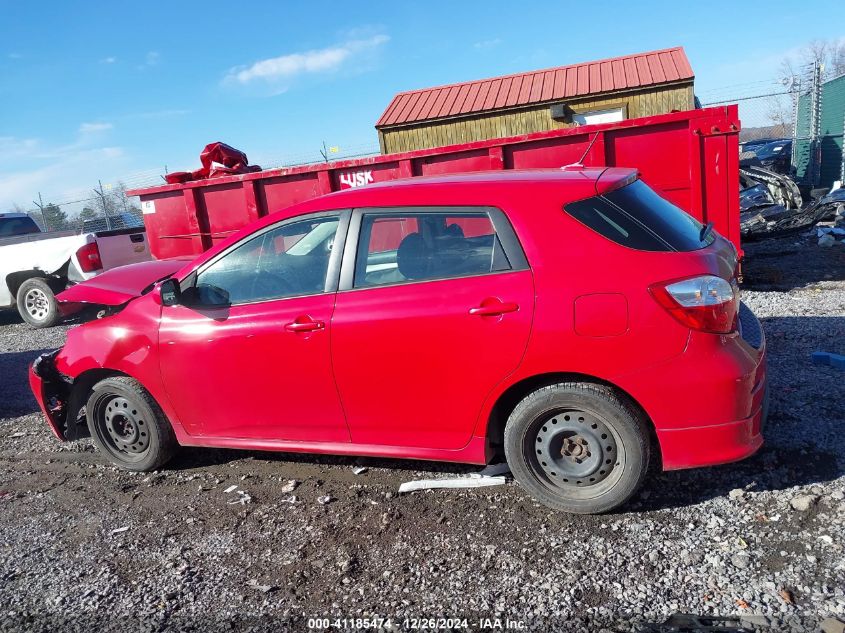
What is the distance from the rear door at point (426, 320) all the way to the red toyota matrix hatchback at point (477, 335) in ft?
0.03

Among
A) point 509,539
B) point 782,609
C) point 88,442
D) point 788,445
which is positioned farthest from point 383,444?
point 88,442

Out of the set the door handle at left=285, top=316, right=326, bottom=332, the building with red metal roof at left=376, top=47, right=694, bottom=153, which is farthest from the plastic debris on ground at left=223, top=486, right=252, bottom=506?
the building with red metal roof at left=376, top=47, right=694, bottom=153

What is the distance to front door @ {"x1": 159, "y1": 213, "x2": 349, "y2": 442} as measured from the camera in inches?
145

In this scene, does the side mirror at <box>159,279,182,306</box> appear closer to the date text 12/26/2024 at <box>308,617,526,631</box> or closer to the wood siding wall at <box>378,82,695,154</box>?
the date text 12/26/2024 at <box>308,617,526,631</box>

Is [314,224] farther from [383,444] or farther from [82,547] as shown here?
[82,547]

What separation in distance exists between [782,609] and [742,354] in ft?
3.60

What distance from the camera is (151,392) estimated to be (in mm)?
4242

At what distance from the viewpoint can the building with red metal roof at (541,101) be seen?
15633mm

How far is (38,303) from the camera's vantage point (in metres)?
10.6

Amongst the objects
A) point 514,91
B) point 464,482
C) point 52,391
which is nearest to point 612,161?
point 464,482

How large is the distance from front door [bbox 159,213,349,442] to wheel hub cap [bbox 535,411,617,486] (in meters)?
1.12

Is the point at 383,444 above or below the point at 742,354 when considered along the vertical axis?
below

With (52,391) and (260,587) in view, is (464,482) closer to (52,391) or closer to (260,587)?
(260,587)

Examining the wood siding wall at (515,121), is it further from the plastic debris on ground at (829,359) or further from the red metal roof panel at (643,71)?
the plastic debris on ground at (829,359)
